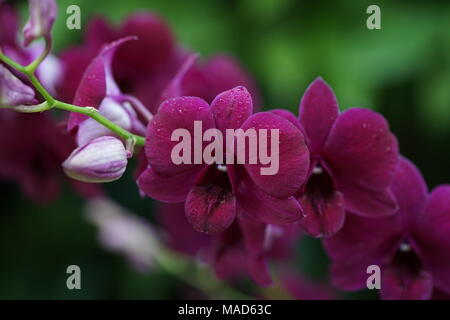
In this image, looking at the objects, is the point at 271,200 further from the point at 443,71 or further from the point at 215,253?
the point at 443,71

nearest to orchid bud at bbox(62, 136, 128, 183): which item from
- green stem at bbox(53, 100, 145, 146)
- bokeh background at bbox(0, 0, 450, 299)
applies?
green stem at bbox(53, 100, 145, 146)

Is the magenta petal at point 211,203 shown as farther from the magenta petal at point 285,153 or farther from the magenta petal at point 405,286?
the magenta petal at point 405,286

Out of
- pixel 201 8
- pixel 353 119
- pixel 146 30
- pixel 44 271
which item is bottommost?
pixel 44 271

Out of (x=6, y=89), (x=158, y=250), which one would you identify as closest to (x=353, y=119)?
(x=6, y=89)

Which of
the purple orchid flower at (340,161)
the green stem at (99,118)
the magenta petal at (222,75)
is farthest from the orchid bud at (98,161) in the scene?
the magenta petal at (222,75)

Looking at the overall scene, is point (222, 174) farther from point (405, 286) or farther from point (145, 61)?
point (145, 61)
